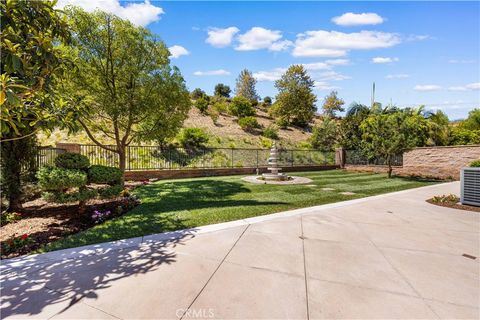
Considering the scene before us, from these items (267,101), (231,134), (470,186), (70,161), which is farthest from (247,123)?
(267,101)

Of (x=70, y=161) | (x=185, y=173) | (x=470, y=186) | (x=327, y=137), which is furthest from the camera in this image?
(x=327, y=137)

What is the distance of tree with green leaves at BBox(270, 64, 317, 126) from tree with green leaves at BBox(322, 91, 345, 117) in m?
11.6

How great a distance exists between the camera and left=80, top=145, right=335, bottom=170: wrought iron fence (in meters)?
15.4

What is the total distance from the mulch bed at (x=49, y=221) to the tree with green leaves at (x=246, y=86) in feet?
179

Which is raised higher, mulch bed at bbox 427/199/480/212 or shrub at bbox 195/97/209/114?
shrub at bbox 195/97/209/114

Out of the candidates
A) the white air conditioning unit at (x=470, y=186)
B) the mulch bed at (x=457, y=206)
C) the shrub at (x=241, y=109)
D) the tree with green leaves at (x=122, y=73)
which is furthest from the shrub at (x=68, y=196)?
the shrub at (x=241, y=109)

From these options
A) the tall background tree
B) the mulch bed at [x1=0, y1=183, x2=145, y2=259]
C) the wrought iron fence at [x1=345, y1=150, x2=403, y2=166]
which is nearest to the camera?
the tall background tree

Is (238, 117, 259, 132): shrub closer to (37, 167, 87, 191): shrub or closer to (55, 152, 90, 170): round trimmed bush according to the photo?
(55, 152, 90, 170): round trimmed bush

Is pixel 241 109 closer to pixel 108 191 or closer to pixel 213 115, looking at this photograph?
pixel 213 115

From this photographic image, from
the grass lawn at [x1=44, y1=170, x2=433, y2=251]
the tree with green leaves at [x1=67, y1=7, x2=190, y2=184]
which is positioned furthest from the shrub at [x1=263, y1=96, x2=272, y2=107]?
the grass lawn at [x1=44, y1=170, x2=433, y2=251]

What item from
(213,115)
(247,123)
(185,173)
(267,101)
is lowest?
(185,173)

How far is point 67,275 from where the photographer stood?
11.7 feet

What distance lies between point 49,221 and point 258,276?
5.48 m

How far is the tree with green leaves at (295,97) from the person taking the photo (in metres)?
36.2
